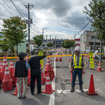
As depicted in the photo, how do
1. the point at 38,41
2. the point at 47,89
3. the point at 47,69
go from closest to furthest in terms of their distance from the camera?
the point at 47,89, the point at 47,69, the point at 38,41

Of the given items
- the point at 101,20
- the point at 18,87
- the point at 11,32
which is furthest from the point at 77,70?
the point at 11,32

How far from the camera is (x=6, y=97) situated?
4418 mm

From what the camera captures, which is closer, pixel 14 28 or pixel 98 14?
pixel 98 14

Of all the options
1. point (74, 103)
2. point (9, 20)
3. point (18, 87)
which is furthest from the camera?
point (9, 20)

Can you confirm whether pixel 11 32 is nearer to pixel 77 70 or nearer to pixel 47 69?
pixel 47 69

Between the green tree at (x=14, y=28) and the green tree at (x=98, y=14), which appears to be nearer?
the green tree at (x=98, y=14)

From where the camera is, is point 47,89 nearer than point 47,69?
Yes

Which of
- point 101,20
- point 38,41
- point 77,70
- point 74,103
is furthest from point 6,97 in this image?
point 38,41

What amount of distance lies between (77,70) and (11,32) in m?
20.4

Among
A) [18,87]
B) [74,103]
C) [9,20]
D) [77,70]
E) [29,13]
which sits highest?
[29,13]

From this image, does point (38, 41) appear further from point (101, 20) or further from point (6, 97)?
point (6, 97)

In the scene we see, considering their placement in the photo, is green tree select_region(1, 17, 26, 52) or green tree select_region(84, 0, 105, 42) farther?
green tree select_region(1, 17, 26, 52)

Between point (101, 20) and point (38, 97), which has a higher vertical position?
point (101, 20)

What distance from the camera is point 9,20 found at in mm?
22203
